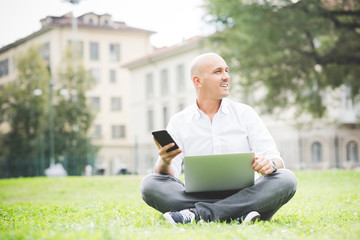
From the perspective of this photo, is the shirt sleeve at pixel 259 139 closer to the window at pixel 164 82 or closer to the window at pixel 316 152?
the window at pixel 316 152

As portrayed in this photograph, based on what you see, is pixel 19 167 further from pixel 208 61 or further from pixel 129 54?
pixel 208 61

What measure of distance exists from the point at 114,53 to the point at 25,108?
22.6m

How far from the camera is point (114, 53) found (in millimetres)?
57906

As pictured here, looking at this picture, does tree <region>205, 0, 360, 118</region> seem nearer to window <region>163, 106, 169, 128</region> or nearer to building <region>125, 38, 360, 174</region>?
building <region>125, 38, 360, 174</region>

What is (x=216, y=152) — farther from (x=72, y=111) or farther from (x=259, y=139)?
(x=72, y=111)

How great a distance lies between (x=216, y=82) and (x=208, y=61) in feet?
0.73

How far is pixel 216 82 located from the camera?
5215mm

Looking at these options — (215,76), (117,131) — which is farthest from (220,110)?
(117,131)

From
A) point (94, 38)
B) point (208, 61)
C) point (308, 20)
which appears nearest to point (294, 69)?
point (308, 20)

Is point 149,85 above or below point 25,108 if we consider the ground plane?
above

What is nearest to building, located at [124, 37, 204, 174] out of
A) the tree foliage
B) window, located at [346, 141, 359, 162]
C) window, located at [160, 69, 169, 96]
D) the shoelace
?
window, located at [160, 69, 169, 96]

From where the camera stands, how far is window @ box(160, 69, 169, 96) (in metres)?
47.2

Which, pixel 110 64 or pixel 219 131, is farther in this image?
pixel 110 64

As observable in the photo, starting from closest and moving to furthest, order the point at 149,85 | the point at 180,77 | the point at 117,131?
the point at 180,77 → the point at 149,85 → the point at 117,131
